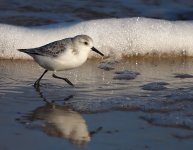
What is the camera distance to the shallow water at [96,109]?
163 inches

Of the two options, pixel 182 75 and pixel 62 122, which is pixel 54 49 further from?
pixel 182 75

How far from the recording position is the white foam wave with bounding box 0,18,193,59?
283 inches

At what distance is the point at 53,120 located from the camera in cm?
461

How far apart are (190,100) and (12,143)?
5.44 ft

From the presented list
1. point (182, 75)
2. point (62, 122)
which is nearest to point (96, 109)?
point (62, 122)

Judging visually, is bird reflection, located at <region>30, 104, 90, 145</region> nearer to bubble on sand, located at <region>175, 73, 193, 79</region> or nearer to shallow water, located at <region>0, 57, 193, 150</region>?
shallow water, located at <region>0, 57, 193, 150</region>

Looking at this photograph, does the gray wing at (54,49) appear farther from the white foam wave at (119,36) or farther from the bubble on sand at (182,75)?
the white foam wave at (119,36)

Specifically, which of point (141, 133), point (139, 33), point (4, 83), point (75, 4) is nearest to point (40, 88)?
point (4, 83)

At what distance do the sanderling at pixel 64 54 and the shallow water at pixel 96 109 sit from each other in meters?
0.20

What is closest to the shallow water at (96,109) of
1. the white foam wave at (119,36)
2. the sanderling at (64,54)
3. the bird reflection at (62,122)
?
the bird reflection at (62,122)

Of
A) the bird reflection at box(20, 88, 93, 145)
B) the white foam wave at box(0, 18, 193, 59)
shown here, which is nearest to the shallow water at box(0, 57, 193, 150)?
the bird reflection at box(20, 88, 93, 145)

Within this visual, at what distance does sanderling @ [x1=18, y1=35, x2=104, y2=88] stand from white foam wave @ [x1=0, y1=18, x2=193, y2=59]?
1430mm

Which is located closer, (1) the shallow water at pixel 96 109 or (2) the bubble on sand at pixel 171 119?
(1) the shallow water at pixel 96 109

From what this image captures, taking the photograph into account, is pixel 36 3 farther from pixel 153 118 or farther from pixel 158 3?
pixel 153 118
